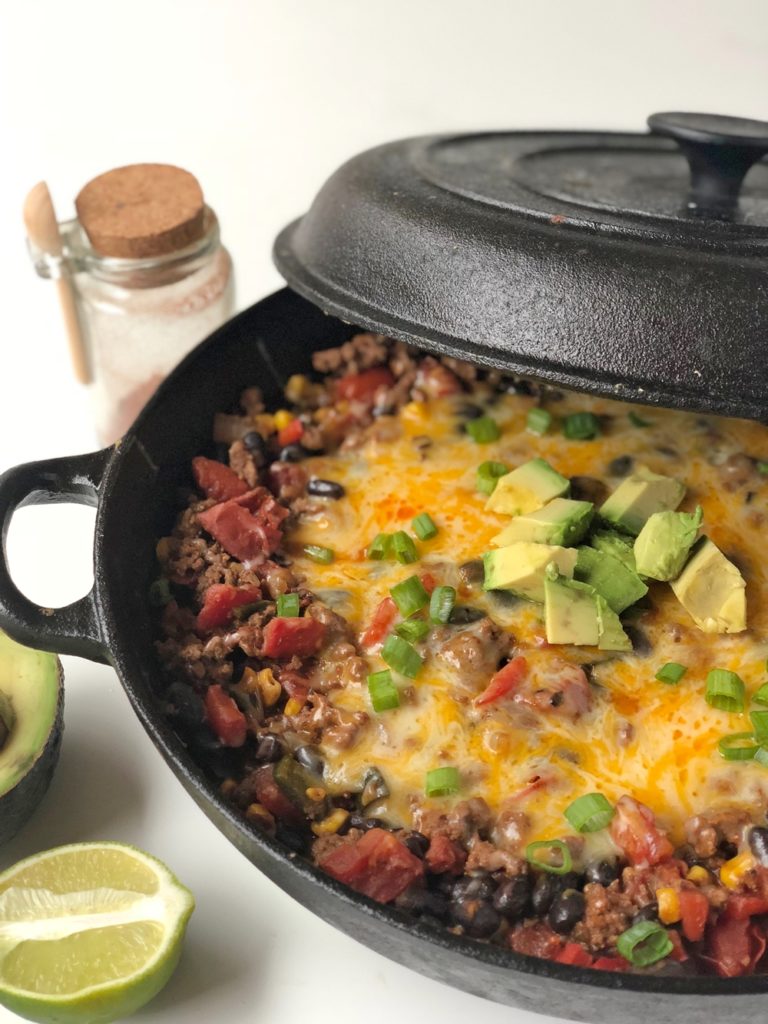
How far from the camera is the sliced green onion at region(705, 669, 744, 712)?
2.85m

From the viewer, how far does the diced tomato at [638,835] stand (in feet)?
8.64

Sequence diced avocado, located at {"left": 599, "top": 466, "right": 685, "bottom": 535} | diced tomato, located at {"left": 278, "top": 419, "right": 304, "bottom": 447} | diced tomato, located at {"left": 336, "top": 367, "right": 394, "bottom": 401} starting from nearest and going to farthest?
diced avocado, located at {"left": 599, "top": 466, "right": 685, "bottom": 535} < diced tomato, located at {"left": 278, "top": 419, "right": 304, "bottom": 447} < diced tomato, located at {"left": 336, "top": 367, "right": 394, "bottom": 401}

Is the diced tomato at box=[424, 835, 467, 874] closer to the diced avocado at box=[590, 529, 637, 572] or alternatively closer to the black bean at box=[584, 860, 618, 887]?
the black bean at box=[584, 860, 618, 887]

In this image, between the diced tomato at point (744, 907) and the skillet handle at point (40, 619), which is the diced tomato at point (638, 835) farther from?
the skillet handle at point (40, 619)

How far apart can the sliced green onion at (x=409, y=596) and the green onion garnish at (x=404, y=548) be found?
0.14 meters

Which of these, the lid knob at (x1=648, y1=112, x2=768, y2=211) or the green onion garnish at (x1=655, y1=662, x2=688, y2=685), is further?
the lid knob at (x1=648, y1=112, x2=768, y2=211)

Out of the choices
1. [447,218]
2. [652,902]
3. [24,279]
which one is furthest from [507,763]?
[24,279]

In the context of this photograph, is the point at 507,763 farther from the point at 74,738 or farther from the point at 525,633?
the point at 74,738

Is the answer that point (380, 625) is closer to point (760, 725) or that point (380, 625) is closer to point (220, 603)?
point (220, 603)

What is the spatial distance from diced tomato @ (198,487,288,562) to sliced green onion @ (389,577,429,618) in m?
0.47

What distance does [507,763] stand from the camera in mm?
2820

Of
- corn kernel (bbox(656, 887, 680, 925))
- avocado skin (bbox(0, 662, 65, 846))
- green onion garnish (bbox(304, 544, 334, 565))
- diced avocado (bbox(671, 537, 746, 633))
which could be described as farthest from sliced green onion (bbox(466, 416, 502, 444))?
corn kernel (bbox(656, 887, 680, 925))

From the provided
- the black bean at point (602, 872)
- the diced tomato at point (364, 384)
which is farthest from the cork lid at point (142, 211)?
the black bean at point (602, 872)

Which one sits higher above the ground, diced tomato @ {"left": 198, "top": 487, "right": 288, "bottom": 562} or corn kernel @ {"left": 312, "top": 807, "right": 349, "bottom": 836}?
diced tomato @ {"left": 198, "top": 487, "right": 288, "bottom": 562}
